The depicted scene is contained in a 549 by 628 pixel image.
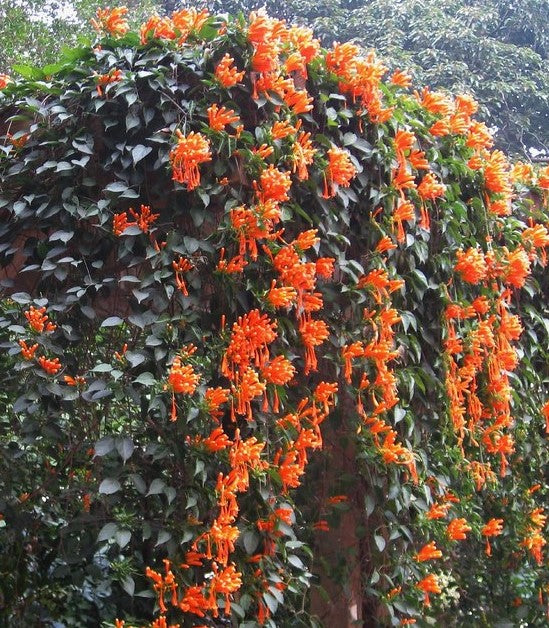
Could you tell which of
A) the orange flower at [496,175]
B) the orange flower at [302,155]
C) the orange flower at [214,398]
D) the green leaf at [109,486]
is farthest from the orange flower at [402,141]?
the green leaf at [109,486]

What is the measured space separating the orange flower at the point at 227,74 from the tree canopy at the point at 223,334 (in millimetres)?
14

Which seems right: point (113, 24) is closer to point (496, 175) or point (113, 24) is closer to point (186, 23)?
point (186, 23)

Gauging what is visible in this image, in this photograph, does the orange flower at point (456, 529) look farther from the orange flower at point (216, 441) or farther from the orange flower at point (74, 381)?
the orange flower at point (74, 381)

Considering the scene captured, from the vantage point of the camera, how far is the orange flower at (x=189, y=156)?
187cm

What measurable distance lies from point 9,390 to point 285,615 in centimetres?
89

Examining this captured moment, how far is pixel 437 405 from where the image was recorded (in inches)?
99.6

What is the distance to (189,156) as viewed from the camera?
6.13 ft

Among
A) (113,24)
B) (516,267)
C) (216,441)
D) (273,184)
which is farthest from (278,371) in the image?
(516,267)

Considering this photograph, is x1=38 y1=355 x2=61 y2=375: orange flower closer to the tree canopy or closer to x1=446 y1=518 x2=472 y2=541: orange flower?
the tree canopy

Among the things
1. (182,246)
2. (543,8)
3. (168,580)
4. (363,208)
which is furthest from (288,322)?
(543,8)

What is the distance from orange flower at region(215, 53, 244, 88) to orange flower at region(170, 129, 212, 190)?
0.16 meters

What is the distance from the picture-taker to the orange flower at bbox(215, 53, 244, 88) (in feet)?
6.42

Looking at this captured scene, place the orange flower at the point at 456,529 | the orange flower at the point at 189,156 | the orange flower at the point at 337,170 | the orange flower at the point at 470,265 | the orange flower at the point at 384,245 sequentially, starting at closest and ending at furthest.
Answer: the orange flower at the point at 189,156, the orange flower at the point at 337,170, the orange flower at the point at 384,245, the orange flower at the point at 456,529, the orange flower at the point at 470,265

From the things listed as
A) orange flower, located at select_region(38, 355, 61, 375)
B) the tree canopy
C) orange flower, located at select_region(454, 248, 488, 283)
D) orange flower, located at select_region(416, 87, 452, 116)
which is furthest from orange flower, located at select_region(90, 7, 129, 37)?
orange flower, located at select_region(454, 248, 488, 283)
